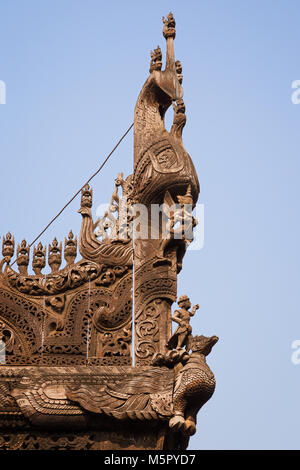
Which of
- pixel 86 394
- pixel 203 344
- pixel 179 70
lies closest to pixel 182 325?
pixel 203 344

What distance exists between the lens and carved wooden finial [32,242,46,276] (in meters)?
19.5

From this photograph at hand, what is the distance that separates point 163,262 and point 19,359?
7.73 ft

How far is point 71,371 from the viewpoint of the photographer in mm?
18469

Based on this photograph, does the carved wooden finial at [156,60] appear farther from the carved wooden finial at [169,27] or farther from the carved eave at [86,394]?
the carved eave at [86,394]

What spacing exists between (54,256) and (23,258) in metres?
0.43

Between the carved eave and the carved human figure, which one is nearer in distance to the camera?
the carved eave

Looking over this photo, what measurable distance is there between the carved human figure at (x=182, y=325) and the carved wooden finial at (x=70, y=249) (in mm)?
1839

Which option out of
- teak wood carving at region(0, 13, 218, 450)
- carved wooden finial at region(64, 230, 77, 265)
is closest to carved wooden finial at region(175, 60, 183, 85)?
teak wood carving at region(0, 13, 218, 450)

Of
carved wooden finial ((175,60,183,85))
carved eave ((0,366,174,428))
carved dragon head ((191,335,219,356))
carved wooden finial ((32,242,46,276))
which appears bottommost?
carved eave ((0,366,174,428))

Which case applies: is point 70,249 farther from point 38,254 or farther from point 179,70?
point 179,70

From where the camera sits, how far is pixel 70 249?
1959cm

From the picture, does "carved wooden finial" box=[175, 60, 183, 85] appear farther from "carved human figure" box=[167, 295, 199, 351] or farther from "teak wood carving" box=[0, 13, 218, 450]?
"carved human figure" box=[167, 295, 199, 351]

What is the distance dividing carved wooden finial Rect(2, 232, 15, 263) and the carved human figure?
2.57 metres

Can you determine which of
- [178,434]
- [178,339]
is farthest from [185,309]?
[178,434]
